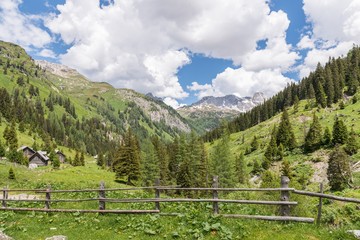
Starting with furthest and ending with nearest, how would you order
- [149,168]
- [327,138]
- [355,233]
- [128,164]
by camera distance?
[327,138]
[128,164]
[149,168]
[355,233]

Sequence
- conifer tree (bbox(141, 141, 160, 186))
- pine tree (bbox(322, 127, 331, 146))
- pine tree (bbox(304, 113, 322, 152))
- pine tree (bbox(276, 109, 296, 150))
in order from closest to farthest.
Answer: conifer tree (bbox(141, 141, 160, 186))
pine tree (bbox(322, 127, 331, 146))
pine tree (bbox(304, 113, 322, 152))
pine tree (bbox(276, 109, 296, 150))

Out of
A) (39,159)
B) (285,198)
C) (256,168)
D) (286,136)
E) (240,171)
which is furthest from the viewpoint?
(39,159)

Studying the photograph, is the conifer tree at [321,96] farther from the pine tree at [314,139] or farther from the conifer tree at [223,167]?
the conifer tree at [223,167]

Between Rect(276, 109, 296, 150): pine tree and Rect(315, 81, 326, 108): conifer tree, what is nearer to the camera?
Rect(276, 109, 296, 150): pine tree

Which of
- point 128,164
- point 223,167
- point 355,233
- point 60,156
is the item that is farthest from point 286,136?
point 60,156

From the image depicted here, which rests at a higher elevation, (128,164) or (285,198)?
(128,164)

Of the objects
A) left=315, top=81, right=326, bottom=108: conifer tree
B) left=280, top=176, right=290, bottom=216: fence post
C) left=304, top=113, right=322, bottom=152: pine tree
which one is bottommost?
left=280, top=176, right=290, bottom=216: fence post

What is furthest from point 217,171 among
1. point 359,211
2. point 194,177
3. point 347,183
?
point 359,211

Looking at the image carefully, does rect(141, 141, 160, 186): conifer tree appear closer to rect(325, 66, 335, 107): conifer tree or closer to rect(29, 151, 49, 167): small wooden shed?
rect(29, 151, 49, 167): small wooden shed

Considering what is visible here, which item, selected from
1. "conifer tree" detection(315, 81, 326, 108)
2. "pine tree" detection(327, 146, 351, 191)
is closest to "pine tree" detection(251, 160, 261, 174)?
"pine tree" detection(327, 146, 351, 191)

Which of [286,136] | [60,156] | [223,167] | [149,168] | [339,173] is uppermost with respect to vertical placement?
[286,136]

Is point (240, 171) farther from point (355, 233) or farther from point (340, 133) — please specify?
point (355, 233)

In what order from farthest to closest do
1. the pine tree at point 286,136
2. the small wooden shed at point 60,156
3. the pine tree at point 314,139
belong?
the small wooden shed at point 60,156
the pine tree at point 286,136
the pine tree at point 314,139

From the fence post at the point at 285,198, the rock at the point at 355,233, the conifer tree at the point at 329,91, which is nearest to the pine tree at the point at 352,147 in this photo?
the conifer tree at the point at 329,91
